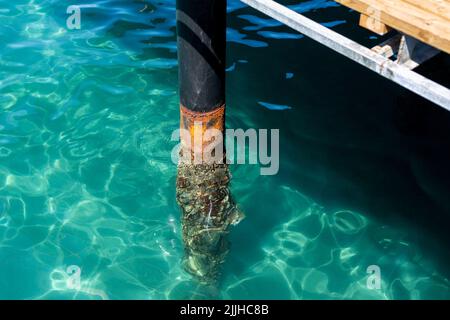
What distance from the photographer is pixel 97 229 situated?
6.62 m

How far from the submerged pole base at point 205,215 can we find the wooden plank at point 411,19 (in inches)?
77.8

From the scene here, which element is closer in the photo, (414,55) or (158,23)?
(414,55)

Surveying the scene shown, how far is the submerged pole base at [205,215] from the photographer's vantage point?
5.47m

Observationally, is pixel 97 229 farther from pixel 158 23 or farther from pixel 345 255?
pixel 158 23

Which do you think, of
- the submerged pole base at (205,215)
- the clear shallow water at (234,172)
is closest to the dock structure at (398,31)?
the submerged pole base at (205,215)

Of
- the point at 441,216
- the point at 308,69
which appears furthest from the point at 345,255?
the point at 308,69

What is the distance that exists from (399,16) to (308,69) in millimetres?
4586

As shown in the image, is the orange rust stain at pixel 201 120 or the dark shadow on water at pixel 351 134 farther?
the dark shadow on water at pixel 351 134

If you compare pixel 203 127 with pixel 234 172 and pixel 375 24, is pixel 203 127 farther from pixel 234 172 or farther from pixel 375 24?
pixel 234 172

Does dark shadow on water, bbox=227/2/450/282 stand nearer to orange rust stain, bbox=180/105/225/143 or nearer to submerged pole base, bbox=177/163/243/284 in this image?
submerged pole base, bbox=177/163/243/284

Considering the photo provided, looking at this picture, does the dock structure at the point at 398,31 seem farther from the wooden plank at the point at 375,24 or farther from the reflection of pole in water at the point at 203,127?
the reflection of pole in water at the point at 203,127

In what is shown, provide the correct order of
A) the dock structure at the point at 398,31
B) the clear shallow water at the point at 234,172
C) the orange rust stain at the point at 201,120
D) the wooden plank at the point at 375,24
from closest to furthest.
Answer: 1. the dock structure at the point at 398,31
2. the wooden plank at the point at 375,24
3. the orange rust stain at the point at 201,120
4. the clear shallow water at the point at 234,172

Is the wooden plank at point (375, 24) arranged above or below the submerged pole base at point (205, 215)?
above

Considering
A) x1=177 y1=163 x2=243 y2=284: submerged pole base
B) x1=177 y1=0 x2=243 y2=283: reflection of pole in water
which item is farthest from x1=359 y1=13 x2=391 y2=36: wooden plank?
x1=177 y1=163 x2=243 y2=284: submerged pole base
